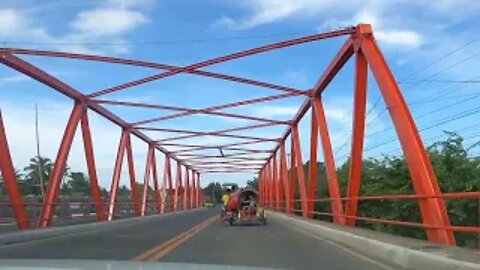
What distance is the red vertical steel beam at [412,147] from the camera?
1535 centimetres

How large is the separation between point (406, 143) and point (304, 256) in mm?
4966

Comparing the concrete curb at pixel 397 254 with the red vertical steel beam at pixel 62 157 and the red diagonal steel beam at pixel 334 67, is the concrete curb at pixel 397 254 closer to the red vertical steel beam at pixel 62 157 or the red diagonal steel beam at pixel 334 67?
the red diagonal steel beam at pixel 334 67

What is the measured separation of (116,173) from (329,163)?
1791cm

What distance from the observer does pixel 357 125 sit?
76.7 feet

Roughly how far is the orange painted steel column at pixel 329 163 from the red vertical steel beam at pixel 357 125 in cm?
145

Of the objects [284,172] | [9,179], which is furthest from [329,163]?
[284,172]

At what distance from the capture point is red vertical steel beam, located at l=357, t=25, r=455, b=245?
15.4 m

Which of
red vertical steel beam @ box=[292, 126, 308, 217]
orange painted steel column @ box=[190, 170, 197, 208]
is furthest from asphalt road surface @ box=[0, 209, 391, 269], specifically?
orange painted steel column @ box=[190, 170, 197, 208]

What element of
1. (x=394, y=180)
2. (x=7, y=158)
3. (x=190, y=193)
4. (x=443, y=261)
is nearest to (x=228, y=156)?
(x=190, y=193)

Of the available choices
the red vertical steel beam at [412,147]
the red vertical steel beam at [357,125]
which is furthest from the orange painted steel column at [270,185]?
the red vertical steel beam at [412,147]

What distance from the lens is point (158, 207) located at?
63.1m

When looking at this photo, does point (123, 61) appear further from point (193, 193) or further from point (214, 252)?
point (193, 193)

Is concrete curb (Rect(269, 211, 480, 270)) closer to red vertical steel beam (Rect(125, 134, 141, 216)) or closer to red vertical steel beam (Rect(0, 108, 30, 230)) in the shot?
red vertical steel beam (Rect(0, 108, 30, 230))

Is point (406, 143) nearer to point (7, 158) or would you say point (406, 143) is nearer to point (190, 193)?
point (7, 158)
